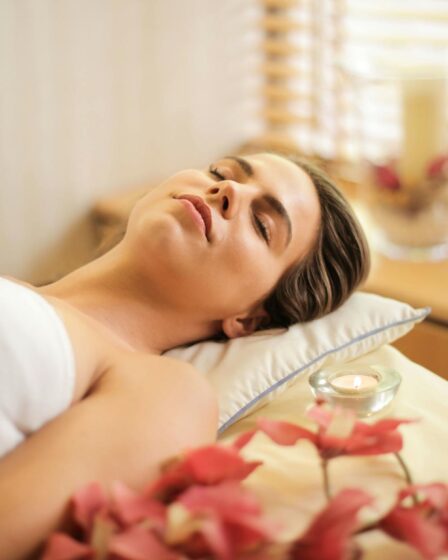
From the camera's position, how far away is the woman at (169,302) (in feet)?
3.09

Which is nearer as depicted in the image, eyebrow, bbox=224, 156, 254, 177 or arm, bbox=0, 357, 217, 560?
arm, bbox=0, 357, 217, 560

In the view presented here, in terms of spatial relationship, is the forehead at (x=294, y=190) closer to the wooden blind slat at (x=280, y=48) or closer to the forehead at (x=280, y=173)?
the forehead at (x=280, y=173)

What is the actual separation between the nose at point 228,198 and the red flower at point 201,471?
487 mm

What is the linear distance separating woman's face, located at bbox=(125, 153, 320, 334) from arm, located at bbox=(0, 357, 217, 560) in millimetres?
196

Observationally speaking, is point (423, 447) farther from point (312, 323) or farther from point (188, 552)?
point (188, 552)

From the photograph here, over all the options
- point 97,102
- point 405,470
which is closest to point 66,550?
point 405,470

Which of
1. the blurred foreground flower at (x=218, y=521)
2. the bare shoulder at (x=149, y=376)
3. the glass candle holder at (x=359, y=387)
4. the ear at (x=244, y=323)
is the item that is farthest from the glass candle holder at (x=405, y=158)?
the blurred foreground flower at (x=218, y=521)

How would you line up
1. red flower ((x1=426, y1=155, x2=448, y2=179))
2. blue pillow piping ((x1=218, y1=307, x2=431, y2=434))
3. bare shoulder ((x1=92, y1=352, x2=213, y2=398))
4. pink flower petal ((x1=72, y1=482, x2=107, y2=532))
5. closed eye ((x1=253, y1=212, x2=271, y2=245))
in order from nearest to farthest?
pink flower petal ((x1=72, y1=482, x2=107, y2=532))
bare shoulder ((x1=92, y1=352, x2=213, y2=398))
blue pillow piping ((x1=218, y1=307, x2=431, y2=434))
closed eye ((x1=253, y1=212, x2=271, y2=245))
red flower ((x1=426, y1=155, x2=448, y2=179))

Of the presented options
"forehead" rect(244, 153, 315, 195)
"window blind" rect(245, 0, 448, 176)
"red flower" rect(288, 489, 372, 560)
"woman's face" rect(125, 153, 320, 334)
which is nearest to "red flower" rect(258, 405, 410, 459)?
"red flower" rect(288, 489, 372, 560)

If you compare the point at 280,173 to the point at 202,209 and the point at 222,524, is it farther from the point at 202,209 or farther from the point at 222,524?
the point at 222,524

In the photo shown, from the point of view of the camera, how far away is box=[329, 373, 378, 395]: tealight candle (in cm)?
115

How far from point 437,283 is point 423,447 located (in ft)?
2.48

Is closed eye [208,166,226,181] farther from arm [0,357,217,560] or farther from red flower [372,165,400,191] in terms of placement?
red flower [372,165,400,191]

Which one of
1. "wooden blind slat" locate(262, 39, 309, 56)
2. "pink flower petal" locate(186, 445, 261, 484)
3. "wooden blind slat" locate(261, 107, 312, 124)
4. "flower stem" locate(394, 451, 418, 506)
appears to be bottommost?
"flower stem" locate(394, 451, 418, 506)
